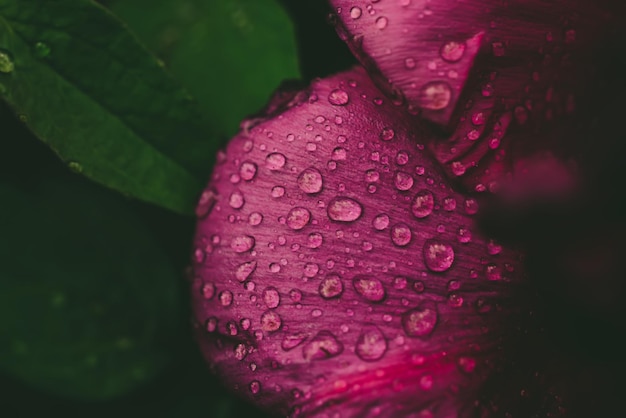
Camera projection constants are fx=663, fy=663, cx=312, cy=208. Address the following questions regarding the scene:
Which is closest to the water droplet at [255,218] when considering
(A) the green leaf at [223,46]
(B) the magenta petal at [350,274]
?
(B) the magenta petal at [350,274]

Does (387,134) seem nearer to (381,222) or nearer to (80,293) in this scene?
(381,222)

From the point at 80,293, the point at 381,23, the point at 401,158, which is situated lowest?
the point at 80,293

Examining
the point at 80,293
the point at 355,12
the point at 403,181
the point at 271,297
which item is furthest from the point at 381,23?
the point at 80,293

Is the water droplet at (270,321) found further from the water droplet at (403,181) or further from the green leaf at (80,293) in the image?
the green leaf at (80,293)

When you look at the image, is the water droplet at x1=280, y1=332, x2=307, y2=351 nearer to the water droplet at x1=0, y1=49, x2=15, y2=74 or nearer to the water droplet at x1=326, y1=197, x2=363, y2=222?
the water droplet at x1=326, y1=197, x2=363, y2=222

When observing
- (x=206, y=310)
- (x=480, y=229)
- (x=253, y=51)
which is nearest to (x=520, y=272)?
(x=480, y=229)

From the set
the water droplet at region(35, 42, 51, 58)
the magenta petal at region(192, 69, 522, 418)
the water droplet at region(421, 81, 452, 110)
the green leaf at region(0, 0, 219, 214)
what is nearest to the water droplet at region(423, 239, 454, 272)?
the magenta petal at region(192, 69, 522, 418)

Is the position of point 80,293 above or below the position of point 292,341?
below
